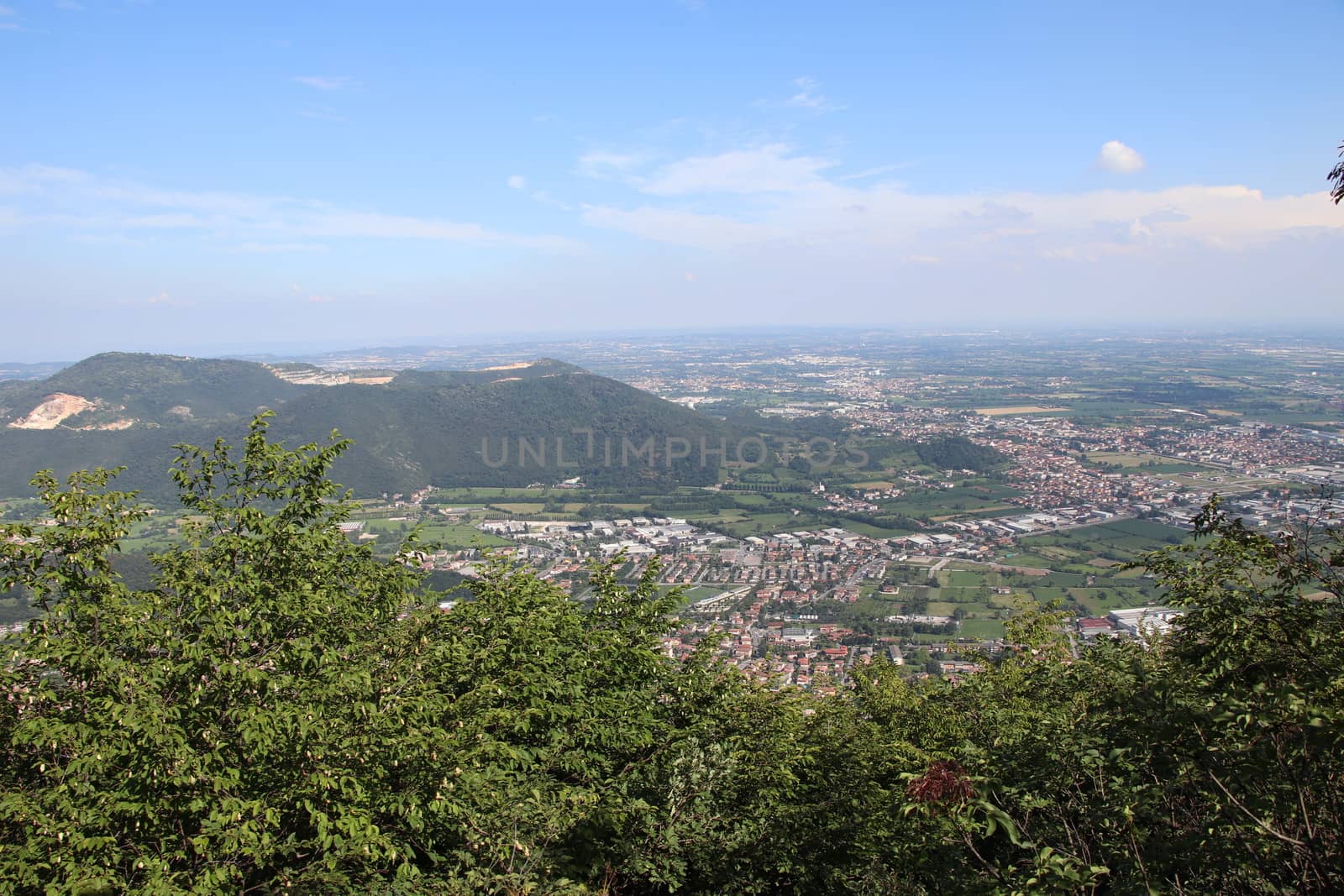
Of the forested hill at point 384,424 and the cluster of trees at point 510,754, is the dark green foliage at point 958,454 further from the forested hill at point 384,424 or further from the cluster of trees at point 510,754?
the cluster of trees at point 510,754

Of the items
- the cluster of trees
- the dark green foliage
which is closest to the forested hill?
the dark green foliage

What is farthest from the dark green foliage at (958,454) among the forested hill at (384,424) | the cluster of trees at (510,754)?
the cluster of trees at (510,754)

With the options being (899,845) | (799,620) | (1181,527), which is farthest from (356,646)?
(1181,527)

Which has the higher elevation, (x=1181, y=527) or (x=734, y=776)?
(x=734, y=776)

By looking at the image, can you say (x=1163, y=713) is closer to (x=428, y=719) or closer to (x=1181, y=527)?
(x=428, y=719)

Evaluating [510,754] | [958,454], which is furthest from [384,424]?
[510,754]

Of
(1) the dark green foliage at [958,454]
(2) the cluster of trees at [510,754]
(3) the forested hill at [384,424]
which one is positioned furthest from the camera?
(1) the dark green foliage at [958,454]

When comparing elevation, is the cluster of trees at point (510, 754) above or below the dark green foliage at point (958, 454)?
above
